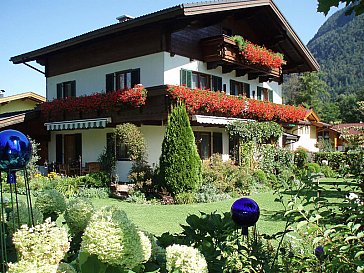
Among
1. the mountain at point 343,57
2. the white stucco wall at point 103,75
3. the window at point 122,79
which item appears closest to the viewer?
A: the white stucco wall at point 103,75

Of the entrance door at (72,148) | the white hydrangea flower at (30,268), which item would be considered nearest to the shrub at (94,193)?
the entrance door at (72,148)

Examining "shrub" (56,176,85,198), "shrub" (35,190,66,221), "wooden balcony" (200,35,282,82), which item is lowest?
"shrub" (56,176,85,198)

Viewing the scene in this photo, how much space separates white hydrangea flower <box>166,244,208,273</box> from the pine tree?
40.2 ft

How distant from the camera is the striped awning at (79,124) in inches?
729

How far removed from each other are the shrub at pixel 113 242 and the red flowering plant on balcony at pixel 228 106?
1402 centimetres

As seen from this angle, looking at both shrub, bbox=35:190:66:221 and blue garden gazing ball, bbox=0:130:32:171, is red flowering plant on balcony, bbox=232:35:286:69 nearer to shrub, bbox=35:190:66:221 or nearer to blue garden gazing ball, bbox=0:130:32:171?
shrub, bbox=35:190:66:221

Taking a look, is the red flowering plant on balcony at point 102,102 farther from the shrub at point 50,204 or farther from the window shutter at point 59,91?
the shrub at point 50,204

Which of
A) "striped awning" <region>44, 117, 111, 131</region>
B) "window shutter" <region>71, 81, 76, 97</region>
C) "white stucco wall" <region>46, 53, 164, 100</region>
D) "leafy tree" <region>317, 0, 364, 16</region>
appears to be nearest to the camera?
"leafy tree" <region>317, 0, 364, 16</region>

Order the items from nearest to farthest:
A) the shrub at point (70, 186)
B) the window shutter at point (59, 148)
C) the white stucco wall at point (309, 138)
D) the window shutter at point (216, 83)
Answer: the shrub at point (70, 186)
the window shutter at point (216, 83)
the window shutter at point (59, 148)
the white stucco wall at point (309, 138)

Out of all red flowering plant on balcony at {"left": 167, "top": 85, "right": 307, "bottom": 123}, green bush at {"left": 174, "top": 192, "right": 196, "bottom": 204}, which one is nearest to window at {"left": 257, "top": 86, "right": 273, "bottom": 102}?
red flowering plant on balcony at {"left": 167, "top": 85, "right": 307, "bottom": 123}

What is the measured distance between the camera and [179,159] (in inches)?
571

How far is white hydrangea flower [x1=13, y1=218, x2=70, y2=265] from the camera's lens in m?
1.77

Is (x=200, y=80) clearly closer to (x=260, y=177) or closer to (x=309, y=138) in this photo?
(x=260, y=177)

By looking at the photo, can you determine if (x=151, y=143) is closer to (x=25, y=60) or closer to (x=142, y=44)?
(x=142, y=44)
